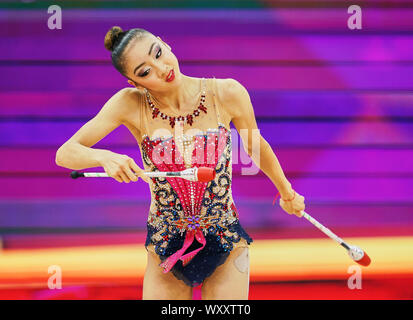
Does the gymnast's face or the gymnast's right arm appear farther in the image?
the gymnast's face

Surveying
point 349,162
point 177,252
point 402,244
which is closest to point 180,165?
point 177,252

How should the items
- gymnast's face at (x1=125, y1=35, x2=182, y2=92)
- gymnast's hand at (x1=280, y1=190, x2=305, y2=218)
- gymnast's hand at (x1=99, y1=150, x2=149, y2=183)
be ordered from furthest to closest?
gymnast's hand at (x1=280, y1=190, x2=305, y2=218), gymnast's face at (x1=125, y1=35, x2=182, y2=92), gymnast's hand at (x1=99, y1=150, x2=149, y2=183)

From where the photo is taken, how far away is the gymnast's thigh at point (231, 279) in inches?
69.1

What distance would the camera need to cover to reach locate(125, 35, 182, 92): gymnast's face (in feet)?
5.58

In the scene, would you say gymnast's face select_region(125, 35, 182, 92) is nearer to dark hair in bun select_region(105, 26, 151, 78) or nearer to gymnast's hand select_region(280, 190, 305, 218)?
dark hair in bun select_region(105, 26, 151, 78)

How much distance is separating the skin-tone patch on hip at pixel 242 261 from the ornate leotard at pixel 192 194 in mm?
41

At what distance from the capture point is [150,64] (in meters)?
1.71

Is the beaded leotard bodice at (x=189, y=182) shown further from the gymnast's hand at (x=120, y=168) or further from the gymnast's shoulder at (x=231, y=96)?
the gymnast's hand at (x=120, y=168)

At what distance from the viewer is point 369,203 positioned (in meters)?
2.74

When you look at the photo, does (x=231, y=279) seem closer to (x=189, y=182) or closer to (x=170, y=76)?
(x=189, y=182)

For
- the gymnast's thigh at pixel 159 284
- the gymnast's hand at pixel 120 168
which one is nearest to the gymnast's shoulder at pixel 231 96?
the gymnast's hand at pixel 120 168

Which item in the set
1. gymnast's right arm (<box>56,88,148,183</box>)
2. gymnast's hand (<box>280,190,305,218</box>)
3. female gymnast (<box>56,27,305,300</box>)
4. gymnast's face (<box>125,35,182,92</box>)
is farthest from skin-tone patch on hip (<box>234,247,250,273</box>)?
gymnast's face (<box>125,35,182,92</box>)

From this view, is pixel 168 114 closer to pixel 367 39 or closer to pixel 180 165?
pixel 180 165

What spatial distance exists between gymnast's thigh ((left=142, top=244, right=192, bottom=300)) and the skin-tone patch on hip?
20 cm
